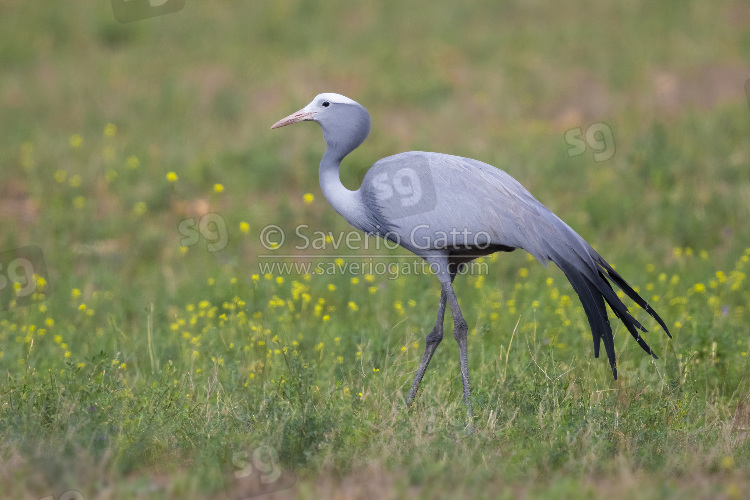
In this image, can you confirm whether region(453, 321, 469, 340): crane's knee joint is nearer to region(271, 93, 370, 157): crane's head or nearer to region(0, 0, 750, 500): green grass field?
region(0, 0, 750, 500): green grass field

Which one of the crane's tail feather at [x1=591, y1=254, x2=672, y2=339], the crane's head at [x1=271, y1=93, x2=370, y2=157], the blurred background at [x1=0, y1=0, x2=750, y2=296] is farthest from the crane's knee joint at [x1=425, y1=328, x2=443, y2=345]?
the blurred background at [x1=0, y1=0, x2=750, y2=296]

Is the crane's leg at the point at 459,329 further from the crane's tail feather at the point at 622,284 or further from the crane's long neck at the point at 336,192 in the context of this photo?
the crane's tail feather at the point at 622,284

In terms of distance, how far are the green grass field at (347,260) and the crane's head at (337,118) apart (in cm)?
126

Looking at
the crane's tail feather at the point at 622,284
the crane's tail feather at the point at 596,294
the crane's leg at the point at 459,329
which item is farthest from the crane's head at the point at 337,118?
the crane's tail feather at the point at 622,284

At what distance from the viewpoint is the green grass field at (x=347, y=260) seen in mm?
4461

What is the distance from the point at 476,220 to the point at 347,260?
10.8 feet

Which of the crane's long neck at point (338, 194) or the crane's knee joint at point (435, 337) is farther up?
the crane's long neck at point (338, 194)

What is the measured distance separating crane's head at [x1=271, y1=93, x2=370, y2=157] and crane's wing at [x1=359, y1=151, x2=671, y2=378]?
271mm

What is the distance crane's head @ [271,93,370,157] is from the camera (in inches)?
217

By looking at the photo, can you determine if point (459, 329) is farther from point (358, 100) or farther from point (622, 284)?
point (358, 100)

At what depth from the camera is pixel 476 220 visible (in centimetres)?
524

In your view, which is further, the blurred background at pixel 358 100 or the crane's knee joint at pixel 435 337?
the blurred background at pixel 358 100

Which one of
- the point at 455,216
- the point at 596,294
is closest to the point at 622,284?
the point at 596,294

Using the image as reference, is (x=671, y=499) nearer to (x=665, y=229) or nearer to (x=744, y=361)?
(x=744, y=361)
